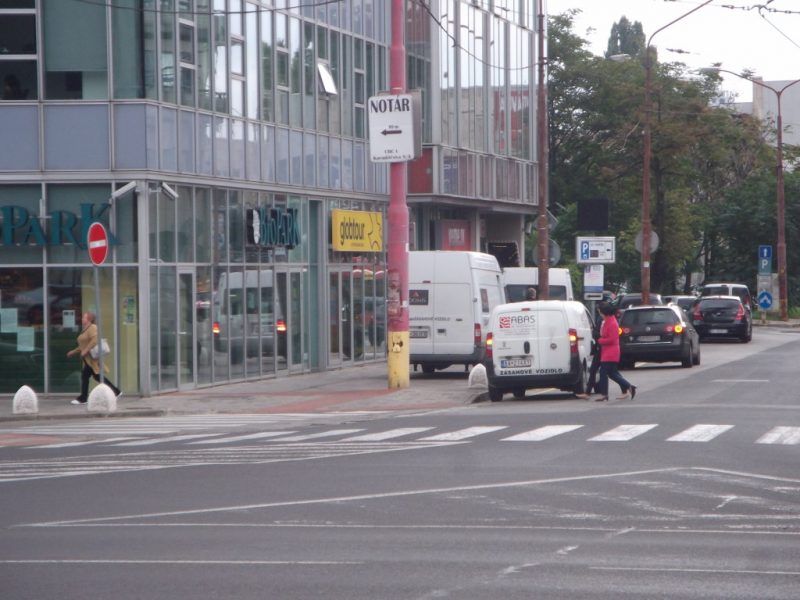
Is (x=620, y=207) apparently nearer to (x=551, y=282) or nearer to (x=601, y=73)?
(x=601, y=73)

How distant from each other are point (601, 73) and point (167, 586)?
71.0m

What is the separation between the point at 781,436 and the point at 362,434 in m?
5.41

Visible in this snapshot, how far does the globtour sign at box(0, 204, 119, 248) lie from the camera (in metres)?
27.1

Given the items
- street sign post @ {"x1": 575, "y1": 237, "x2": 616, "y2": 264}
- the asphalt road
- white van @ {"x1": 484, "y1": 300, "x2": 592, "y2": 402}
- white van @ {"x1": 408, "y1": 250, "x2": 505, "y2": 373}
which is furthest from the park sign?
street sign post @ {"x1": 575, "y1": 237, "x2": 616, "y2": 264}

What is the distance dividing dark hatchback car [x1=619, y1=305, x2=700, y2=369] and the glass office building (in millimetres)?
7145

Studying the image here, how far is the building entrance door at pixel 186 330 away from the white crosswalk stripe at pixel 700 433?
488 inches

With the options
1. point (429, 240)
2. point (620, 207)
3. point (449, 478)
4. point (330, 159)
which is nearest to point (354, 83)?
point (330, 159)

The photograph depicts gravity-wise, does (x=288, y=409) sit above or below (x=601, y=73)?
below

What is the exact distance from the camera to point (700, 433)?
59.7 feet

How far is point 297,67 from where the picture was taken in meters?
33.6

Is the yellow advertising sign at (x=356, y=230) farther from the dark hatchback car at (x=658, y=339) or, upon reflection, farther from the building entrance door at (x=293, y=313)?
the dark hatchback car at (x=658, y=339)

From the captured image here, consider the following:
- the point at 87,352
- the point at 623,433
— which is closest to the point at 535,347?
the point at 623,433

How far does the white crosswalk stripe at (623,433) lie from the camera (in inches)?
693

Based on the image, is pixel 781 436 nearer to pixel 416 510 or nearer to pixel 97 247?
pixel 416 510
